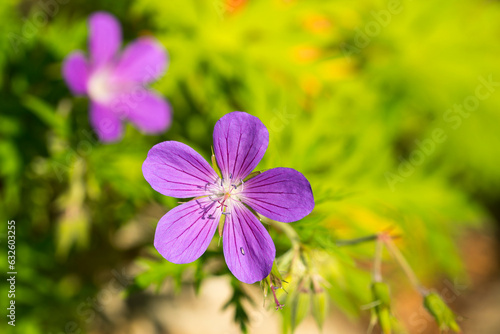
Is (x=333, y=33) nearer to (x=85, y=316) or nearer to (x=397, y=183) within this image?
(x=397, y=183)

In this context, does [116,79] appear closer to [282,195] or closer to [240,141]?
[240,141]

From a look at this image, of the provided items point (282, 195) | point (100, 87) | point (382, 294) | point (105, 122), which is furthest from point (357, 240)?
point (100, 87)

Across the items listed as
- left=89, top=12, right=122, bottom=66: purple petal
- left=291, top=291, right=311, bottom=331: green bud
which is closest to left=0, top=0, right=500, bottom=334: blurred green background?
left=89, top=12, right=122, bottom=66: purple petal

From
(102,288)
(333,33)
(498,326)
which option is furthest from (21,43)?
(498,326)

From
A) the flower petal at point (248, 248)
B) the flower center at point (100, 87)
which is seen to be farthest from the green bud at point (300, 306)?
the flower center at point (100, 87)

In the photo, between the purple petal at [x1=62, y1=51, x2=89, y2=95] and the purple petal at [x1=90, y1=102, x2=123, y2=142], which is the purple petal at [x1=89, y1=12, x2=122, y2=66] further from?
the purple petal at [x1=90, y1=102, x2=123, y2=142]

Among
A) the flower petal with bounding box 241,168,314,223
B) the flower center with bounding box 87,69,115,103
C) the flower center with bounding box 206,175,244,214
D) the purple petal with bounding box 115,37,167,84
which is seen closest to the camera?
the flower petal with bounding box 241,168,314,223
